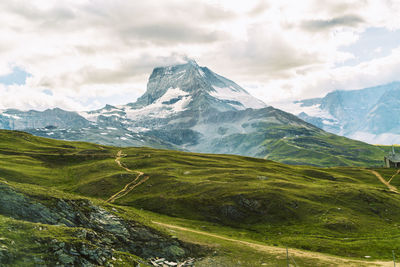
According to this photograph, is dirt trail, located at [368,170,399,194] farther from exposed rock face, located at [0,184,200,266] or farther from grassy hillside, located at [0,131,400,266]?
exposed rock face, located at [0,184,200,266]

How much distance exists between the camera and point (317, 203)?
358ft

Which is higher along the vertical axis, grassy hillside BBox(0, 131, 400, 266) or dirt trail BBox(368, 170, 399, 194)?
dirt trail BBox(368, 170, 399, 194)

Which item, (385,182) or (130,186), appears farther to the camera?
(385,182)

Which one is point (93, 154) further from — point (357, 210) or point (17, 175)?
point (357, 210)

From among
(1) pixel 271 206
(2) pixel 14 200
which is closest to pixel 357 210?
(1) pixel 271 206

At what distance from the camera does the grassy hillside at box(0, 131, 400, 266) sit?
6500 cm

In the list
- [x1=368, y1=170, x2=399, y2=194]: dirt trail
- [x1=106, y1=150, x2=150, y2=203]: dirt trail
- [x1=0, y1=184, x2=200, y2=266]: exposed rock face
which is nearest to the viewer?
[x1=0, y1=184, x2=200, y2=266]: exposed rock face

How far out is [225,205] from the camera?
101 metres

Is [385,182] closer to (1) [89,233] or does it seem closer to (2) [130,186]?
(2) [130,186]

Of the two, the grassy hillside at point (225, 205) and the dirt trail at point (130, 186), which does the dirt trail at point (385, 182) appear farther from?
the dirt trail at point (130, 186)

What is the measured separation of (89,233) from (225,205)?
56.7 m

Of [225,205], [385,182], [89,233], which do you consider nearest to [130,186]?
[225,205]

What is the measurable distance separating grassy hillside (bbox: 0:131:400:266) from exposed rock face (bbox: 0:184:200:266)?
1.61 metres

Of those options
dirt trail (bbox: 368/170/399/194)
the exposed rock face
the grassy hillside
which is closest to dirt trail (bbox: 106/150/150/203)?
the grassy hillside
